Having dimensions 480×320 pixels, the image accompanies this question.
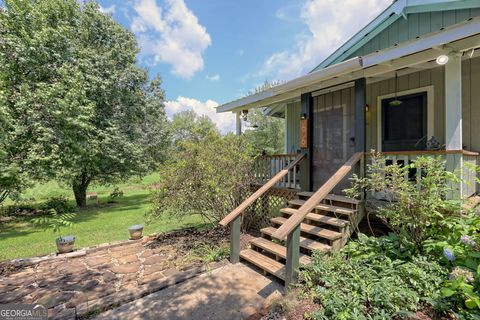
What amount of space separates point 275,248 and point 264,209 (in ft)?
8.35

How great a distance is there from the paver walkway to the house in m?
0.37

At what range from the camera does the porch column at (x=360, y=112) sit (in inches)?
187

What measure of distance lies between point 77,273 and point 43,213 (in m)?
8.21

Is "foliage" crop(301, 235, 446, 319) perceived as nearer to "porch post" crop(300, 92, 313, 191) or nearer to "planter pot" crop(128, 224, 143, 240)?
"porch post" crop(300, 92, 313, 191)

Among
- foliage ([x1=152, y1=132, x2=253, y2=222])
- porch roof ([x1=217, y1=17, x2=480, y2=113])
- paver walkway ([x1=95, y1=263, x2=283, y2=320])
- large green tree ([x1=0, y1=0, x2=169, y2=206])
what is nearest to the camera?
paver walkway ([x1=95, y1=263, x2=283, y2=320])

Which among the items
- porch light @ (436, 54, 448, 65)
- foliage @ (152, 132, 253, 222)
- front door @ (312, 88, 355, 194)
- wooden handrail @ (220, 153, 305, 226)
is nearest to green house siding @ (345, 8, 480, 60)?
front door @ (312, 88, 355, 194)

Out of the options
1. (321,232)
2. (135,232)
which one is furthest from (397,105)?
(135,232)

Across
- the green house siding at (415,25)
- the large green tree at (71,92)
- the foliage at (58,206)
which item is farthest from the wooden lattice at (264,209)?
the foliage at (58,206)

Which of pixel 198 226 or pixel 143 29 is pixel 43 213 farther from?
pixel 143 29

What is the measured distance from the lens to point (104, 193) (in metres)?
16.3

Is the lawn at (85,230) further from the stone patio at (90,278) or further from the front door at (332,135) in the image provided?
the front door at (332,135)

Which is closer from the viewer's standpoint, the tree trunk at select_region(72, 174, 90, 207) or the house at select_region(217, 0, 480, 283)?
the house at select_region(217, 0, 480, 283)

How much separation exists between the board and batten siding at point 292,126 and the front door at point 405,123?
277cm

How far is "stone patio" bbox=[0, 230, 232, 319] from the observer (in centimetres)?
345
